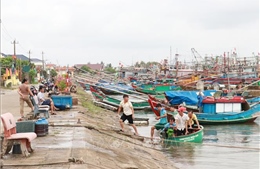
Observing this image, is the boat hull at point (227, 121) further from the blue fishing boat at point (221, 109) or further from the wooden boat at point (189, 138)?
the wooden boat at point (189, 138)

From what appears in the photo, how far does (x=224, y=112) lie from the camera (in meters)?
28.0

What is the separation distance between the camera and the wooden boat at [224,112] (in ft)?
89.7

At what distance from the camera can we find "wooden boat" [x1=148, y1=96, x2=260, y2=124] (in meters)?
27.3

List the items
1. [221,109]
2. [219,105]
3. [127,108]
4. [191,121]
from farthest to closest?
1. [221,109]
2. [219,105]
3. [191,121]
4. [127,108]

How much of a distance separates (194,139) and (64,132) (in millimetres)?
6099

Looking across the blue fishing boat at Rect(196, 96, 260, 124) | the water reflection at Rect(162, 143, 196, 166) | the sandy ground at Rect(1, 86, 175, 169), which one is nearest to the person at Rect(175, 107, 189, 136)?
the water reflection at Rect(162, 143, 196, 166)

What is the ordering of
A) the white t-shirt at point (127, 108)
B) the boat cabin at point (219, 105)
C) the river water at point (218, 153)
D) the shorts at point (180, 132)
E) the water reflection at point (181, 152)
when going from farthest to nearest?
the boat cabin at point (219, 105), the shorts at point (180, 132), the white t-shirt at point (127, 108), the water reflection at point (181, 152), the river water at point (218, 153)

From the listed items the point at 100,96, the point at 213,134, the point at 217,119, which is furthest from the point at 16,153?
the point at 100,96

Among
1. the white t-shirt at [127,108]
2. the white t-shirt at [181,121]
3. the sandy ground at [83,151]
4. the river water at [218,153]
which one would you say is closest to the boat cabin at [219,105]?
the river water at [218,153]

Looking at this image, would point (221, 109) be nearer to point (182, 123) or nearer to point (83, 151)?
point (182, 123)

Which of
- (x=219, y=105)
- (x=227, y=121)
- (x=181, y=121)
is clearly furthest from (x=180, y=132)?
(x=227, y=121)

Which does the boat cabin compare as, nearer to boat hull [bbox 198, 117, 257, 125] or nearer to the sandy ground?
boat hull [bbox 198, 117, 257, 125]

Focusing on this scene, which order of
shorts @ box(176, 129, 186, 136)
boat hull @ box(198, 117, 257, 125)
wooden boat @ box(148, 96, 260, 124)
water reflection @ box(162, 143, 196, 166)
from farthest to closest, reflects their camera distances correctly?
wooden boat @ box(148, 96, 260, 124), boat hull @ box(198, 117, 257, 125), shorts @ box(176, 129, 186, 136), water reflection @ box(162, 143, 196, 166)

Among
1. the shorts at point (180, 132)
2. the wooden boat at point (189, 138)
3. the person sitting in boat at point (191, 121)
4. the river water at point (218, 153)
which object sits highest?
the person sitting in boat at point (191, 121)
